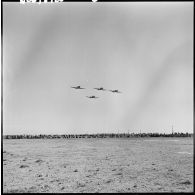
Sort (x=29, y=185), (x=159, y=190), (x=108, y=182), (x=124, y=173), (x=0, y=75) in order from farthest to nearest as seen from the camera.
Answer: (x=124, y=173) → (x=108, y=182) → (x=29, y=185) → (x=159, y=190) → (x=0, y=75)

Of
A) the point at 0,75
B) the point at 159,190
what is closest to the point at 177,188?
the point at 159,190

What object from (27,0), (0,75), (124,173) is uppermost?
(27,0)

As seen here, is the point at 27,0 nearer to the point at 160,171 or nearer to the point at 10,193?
the point at 10,193

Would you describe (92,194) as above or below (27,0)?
below

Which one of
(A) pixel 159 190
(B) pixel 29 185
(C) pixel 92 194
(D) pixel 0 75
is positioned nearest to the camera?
(D) pixel 0 75

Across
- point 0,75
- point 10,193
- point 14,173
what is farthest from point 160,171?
point 0,75

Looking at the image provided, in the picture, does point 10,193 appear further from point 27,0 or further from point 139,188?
point 27,0

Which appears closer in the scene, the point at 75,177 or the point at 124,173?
the point at 75,177

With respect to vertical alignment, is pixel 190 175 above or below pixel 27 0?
below

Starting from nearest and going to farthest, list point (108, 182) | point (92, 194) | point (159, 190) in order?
point (92, 194) < point (159, 190) < point (108, 182)
